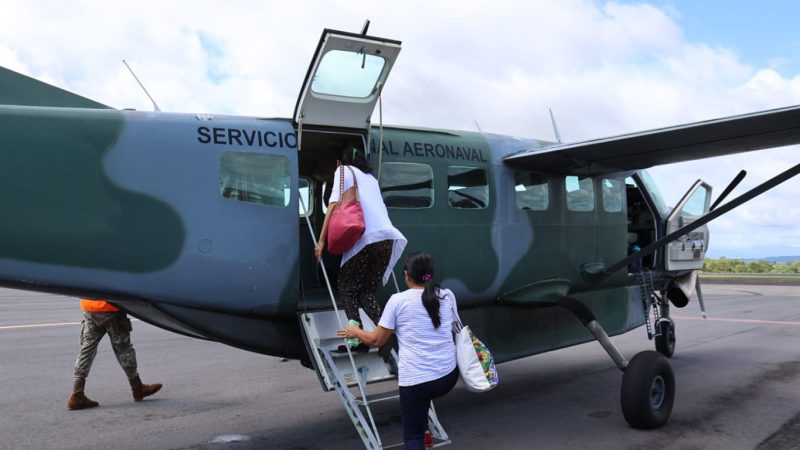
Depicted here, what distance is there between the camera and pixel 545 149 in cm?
702

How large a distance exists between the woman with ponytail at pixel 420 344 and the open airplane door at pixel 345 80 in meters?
1.93

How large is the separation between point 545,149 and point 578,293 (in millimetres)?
2067

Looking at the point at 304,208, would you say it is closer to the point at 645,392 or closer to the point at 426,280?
the point at 426,280

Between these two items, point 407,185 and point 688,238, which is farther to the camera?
point 688,238

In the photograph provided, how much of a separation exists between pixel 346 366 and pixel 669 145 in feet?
13.7

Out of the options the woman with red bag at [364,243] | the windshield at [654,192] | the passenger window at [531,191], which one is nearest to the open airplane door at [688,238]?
the windshield at [654,192]

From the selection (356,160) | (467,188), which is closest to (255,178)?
(356,160)

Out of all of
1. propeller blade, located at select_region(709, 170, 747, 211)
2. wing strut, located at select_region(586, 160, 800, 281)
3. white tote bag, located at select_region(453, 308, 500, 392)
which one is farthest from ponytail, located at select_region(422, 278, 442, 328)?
propeller blade, located at select_region(709, 170, 747, 211)

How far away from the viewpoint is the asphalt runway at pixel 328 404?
620cm

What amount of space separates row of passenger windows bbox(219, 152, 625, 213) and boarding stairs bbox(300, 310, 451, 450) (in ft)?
3.52

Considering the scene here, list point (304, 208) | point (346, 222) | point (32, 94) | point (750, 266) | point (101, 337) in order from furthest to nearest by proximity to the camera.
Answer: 1. point (750, 266)
2. point (101, 337)
3. point (304, 208)
4. point (346, 222)
5. point (32, 94)

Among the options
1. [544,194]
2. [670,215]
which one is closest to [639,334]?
[670,215]

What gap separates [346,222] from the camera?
5.25 meters

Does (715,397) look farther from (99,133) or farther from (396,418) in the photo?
(99,133)
